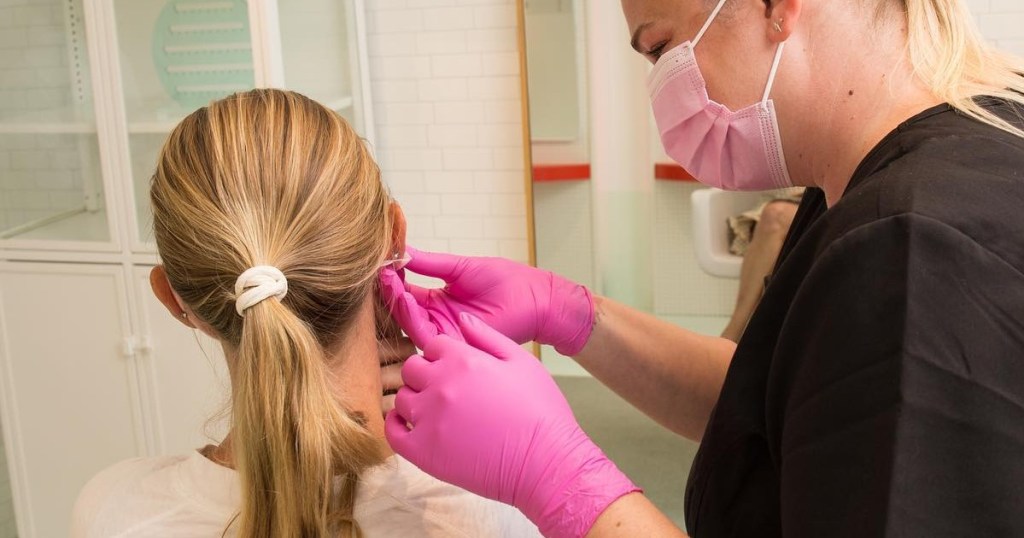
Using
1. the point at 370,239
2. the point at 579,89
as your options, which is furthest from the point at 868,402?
the point at 579,89

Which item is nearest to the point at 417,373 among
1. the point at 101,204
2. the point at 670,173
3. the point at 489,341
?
the point at 489,341

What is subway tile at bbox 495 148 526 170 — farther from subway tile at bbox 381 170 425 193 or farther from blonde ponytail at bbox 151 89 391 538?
blonde ponytail at bbox 151 89 391 538

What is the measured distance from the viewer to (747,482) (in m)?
1.11

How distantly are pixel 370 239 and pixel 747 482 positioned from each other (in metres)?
0.51

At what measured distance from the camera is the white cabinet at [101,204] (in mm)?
2586

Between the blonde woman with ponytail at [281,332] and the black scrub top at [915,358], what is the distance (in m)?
0.46

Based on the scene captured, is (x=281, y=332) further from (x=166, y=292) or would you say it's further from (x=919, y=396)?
(x=919, y=396)

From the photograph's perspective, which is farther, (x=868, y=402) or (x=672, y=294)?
(x=672, y=294)

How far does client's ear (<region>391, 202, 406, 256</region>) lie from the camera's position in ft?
4.19

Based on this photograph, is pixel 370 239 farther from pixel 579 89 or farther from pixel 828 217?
pixel 579 89

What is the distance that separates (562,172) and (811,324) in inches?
69.8

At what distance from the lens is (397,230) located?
4.25 feet

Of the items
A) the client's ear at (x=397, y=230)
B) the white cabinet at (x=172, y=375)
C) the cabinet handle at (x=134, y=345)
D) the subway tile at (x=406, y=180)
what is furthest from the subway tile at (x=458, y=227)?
the client's ear at (x=397, y=230)

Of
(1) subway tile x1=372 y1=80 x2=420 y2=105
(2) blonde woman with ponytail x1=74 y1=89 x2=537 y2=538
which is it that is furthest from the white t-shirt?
(1) subway tile x1=372 y1=80 x2=420 y2=105
